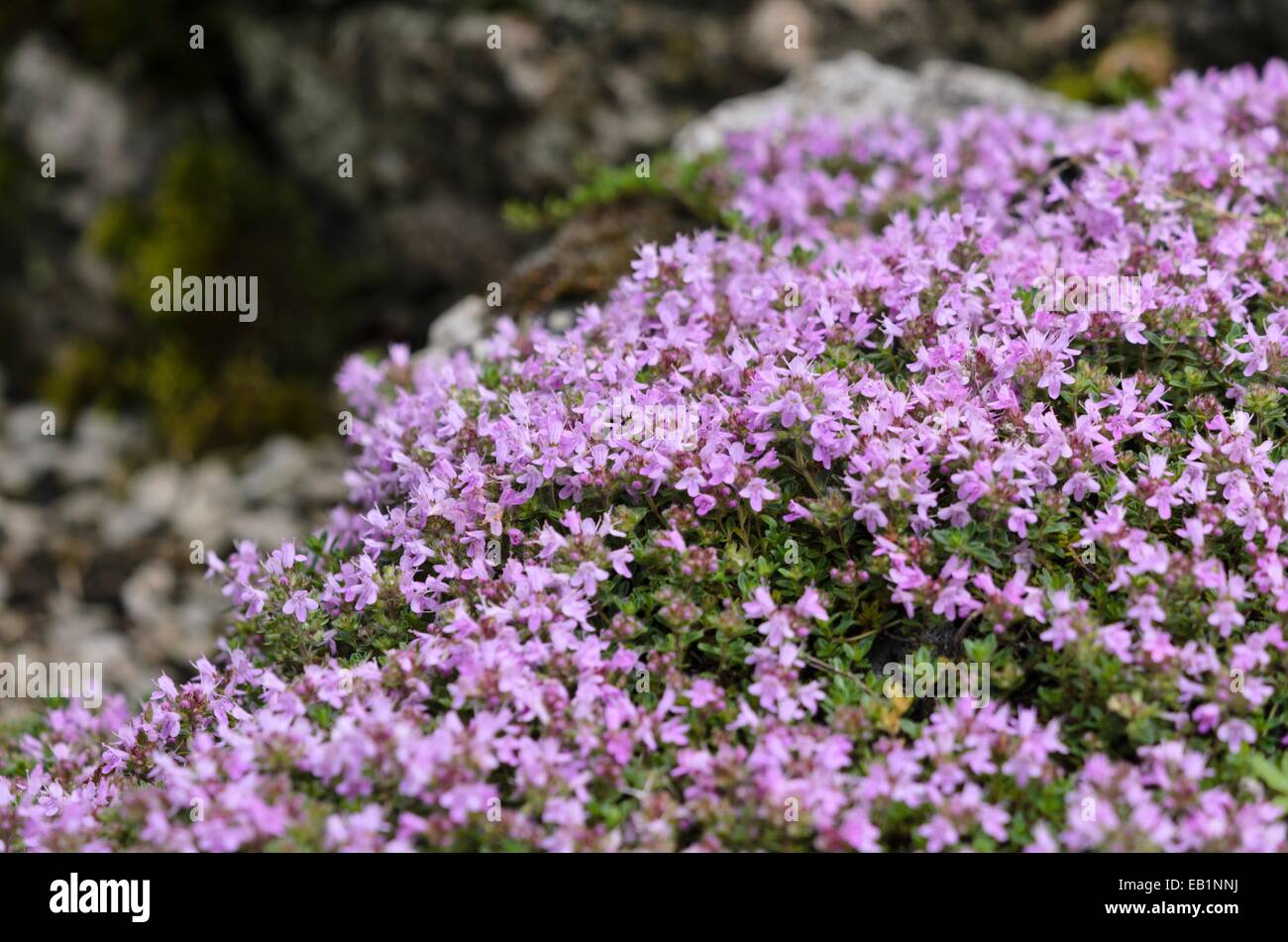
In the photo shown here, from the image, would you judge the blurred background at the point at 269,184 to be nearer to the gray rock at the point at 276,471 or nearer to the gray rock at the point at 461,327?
the gray rock at the point at 276,471

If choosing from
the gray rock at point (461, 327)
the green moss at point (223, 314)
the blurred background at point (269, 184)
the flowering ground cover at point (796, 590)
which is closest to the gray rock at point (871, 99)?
the blurred background at point (269, 184)

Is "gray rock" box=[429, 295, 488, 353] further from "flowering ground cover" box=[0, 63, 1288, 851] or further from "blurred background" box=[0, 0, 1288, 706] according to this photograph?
"blurred background" box=[0, 0, 1288, 706]

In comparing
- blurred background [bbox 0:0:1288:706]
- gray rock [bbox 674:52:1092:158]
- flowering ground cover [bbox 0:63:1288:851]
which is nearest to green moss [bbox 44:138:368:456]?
blurred background [bbox 0:0:1288:706]

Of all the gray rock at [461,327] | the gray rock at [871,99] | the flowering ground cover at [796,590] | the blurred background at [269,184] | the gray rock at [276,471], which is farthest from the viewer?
the gray rock at [276,471]

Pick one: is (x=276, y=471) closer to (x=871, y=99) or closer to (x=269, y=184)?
(x=269, y=184)

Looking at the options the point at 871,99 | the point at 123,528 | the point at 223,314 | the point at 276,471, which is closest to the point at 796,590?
the point at 871,99

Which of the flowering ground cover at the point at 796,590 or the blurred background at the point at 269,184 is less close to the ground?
the blurred background at the point at 269,184

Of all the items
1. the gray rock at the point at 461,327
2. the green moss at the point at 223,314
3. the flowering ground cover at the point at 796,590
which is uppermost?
the green moss at the point at 223,314

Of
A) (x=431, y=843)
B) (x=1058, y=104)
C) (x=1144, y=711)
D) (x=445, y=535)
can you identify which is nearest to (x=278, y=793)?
(x=431, y=843)
